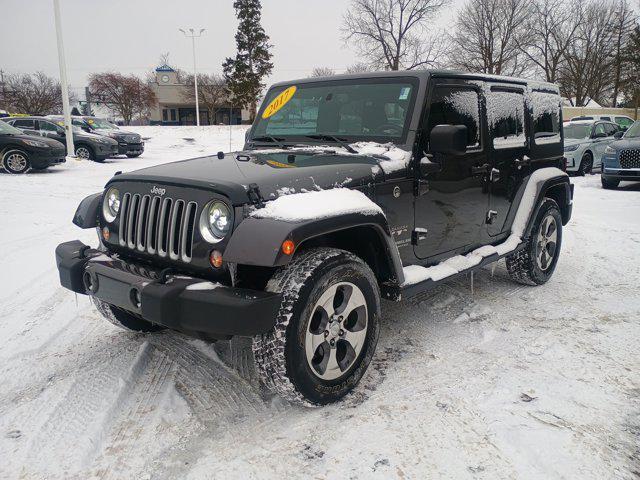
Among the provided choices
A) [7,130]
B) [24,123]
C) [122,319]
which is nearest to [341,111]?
[122,319]

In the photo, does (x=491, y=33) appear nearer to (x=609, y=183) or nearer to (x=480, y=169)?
(x=609, y=183)

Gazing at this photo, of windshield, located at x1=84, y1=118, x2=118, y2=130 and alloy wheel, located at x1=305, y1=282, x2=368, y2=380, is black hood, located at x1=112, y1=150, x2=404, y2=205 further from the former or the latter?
windshield, located at x1=84, y1=118, x2=118, y2=130

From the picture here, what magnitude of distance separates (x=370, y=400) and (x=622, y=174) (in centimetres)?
1178

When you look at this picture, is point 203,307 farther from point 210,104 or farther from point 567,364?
point 210,104

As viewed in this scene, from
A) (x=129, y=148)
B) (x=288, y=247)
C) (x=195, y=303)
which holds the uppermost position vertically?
(x=129, y=148)

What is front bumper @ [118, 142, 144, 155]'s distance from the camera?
64.4ft

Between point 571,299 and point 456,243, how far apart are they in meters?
1.54

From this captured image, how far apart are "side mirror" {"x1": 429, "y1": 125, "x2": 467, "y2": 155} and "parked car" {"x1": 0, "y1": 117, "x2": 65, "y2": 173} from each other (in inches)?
525

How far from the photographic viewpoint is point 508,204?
15.3 feet

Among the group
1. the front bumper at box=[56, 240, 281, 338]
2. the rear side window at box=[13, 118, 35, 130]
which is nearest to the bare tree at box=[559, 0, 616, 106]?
the rear side window at box=[13, 118, 35, 130]

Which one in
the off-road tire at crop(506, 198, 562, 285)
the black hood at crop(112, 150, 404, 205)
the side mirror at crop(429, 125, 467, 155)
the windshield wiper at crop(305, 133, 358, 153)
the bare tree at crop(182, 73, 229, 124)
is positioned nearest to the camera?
the black hood at crop(112, 150, 404, 205)

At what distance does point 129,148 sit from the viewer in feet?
65.3

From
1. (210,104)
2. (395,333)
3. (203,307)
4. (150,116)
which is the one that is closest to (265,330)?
(203,307)

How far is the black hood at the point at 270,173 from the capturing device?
276cm
